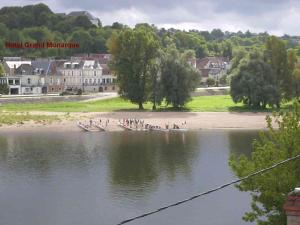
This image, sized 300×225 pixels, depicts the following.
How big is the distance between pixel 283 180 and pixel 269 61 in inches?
2977

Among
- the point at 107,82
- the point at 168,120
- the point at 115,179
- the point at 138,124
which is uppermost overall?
the point at 107,82

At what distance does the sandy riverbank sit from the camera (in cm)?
7431

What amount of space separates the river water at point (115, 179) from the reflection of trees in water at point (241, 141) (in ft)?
0.35

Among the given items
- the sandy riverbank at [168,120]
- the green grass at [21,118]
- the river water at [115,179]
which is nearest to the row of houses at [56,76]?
the sandy riverbank at [168,120]

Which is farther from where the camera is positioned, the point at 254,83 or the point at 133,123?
the point at 254,83

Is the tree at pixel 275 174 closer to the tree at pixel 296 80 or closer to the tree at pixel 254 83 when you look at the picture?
the tree at pixel 254 83

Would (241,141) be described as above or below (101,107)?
below

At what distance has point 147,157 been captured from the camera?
167 ft

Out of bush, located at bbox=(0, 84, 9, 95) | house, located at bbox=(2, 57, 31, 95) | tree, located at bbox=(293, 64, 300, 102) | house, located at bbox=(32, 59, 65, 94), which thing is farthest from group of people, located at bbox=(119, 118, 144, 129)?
house, located at bbox=(32, 59, 65, 94)

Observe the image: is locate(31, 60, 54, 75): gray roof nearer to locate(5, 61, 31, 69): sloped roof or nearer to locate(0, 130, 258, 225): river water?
locate(5, 61, 31, 69): sloped roof

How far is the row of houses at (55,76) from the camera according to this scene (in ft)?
415

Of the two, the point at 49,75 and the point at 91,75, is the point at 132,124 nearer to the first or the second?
the point at 49,75

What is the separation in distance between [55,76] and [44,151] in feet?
262

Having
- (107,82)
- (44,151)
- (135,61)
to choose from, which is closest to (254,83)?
(135,61)
